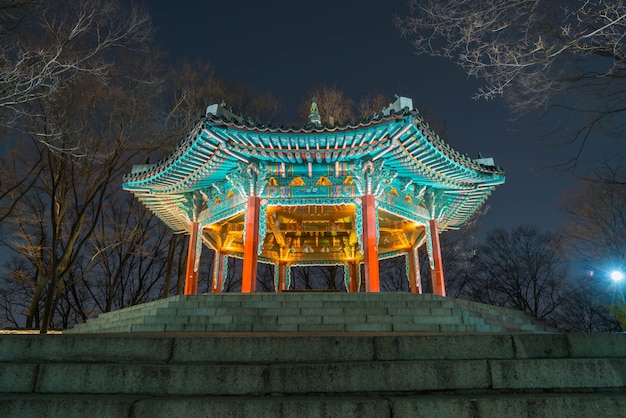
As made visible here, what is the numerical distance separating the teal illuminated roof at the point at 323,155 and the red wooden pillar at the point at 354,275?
19.9ft

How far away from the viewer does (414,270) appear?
16141 mm

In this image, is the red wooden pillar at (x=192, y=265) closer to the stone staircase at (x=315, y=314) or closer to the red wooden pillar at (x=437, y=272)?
the stone staircase at (x=315, y=314)

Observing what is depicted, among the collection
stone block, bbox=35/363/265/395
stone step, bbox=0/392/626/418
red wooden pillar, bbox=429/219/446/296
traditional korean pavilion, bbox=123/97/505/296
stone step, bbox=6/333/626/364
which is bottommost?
stone step, bbox=0/392/626/418

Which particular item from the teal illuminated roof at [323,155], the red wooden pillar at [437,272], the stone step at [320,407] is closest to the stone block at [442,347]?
the stone step at [320,407]

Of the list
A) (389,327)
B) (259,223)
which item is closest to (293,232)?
(259,223)

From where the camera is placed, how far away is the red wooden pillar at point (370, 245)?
35.4 ft

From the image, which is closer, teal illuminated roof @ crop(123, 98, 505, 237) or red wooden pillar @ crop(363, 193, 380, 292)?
→ teal illuminated roof @ crop(123, 98, 505, 237)

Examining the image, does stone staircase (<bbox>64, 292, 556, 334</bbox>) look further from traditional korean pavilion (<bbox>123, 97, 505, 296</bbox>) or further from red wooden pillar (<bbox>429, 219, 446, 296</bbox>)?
red wooden pillar (<bbox>429, 219, 446, 296</bbox>)

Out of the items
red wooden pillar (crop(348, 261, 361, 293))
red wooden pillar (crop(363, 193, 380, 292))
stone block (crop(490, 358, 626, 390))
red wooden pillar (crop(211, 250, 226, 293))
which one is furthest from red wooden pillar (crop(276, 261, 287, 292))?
stone block (crop(490, 358, 626, 390))

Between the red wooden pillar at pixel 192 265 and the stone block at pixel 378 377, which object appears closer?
the stone block at pixel 378 377

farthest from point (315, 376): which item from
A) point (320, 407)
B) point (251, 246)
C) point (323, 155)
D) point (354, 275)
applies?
point (354, 275)

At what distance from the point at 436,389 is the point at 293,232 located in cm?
1388

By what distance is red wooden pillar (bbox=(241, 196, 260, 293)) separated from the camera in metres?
11.0

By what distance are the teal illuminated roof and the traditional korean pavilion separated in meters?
0.03
